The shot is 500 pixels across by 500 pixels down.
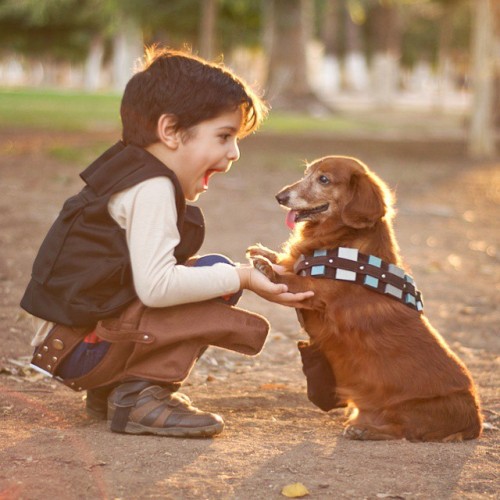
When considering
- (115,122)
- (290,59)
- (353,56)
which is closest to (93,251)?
(115,122)

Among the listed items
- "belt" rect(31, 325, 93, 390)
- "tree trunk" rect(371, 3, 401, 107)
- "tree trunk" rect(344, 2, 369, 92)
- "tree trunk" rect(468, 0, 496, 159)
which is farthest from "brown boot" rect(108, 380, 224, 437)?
"tree trunk" rect(344, 2, 369, 92)

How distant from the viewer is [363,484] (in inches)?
138

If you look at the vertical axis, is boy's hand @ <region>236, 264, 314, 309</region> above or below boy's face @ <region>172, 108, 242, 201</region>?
below

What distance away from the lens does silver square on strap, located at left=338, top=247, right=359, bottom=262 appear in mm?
4097

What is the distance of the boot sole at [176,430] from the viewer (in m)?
4.00

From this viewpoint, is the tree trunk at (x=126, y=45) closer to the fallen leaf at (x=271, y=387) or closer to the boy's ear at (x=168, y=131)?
the fallen leaf at (x=271, y=387)

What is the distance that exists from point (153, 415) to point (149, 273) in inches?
24.6

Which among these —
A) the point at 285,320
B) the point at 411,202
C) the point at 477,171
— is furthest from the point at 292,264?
the point at 477,171

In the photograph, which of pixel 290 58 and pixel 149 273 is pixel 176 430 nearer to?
pixel 149 273

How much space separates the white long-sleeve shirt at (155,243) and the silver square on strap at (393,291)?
2.49ft

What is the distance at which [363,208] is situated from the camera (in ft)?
13.6

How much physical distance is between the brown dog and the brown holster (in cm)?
26

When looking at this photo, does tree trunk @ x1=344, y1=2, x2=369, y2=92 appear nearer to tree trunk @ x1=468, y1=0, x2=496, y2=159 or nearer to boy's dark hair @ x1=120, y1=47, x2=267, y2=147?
tree trunk @ x1=468, y1=0, x2=496, y2=159

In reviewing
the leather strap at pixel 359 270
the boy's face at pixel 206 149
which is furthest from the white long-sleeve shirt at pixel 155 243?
the leather strap at pixel 359 270
